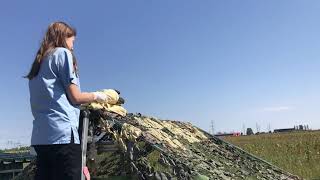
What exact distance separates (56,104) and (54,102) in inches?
0.9

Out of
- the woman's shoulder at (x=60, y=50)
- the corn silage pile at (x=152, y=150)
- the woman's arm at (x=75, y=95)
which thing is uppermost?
the woman's shoulder at (x=60, y=50)

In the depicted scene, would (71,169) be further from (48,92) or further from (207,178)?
(207,178)

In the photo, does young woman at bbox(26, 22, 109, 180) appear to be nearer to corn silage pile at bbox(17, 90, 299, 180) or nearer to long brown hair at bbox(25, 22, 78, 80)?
long brown hair at bbox(25, 22, 78, 80)

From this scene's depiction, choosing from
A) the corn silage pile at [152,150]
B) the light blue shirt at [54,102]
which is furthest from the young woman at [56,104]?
the corn silage pile at [152,150]

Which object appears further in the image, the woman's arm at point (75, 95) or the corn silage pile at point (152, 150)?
the corn silage pile at point (152, 150)

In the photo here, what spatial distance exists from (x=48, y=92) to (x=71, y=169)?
0.60 meters

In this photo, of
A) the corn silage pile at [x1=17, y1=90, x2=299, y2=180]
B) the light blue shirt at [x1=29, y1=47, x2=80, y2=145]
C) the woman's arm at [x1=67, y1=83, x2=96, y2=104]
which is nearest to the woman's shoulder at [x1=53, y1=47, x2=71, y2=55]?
the light blue shirt at [x1=29, y1=47, x2=80, y2=145]

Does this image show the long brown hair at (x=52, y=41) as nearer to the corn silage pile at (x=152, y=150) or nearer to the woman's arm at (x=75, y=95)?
the woman's arm at (x=75, y=95)

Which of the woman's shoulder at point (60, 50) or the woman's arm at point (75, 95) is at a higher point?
the woman's shoulder at point (60, 50)

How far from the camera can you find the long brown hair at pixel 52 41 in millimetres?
3797

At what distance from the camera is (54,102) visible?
3670 mm

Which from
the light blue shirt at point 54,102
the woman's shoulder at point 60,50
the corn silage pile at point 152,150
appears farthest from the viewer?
the corn silage pile at point 152,150

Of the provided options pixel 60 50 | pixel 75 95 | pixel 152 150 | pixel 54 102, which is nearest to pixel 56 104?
pixel 54 102

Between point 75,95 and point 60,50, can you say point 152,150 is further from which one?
point 60,50
